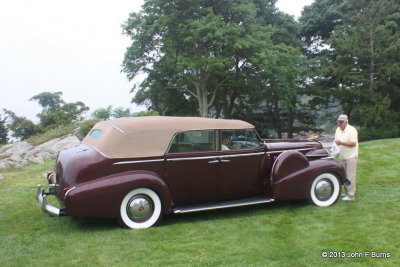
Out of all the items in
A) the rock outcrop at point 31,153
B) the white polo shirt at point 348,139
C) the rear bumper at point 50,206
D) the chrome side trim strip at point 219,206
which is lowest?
the chrome side trim strip at point 219,206

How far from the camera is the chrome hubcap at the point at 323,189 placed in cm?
712

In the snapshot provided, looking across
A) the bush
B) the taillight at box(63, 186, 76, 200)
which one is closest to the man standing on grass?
the taillight at box(63, 186, 76, 200)

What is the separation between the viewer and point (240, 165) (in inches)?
264

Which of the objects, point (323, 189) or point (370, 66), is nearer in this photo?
point (323, 189)

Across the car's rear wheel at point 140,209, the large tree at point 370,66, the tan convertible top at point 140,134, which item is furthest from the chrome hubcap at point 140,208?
the large tree at point 370,66

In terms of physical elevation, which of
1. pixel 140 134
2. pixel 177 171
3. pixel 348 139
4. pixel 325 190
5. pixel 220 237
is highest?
pixel 140 134

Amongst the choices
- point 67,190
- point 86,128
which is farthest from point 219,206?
point 86,128

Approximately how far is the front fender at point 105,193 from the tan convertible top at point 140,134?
37 centimetres

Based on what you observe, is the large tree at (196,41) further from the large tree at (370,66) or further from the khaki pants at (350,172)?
the khaki pants at (350,172)

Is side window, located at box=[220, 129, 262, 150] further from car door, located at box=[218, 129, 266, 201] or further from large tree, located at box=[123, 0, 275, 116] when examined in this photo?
large tree, located at box=[123, 0, 275, 116]

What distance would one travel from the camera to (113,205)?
5598mm

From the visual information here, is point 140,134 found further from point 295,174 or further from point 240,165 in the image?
point 295,174

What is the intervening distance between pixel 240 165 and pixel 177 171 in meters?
1.18

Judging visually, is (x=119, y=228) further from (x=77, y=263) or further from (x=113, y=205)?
(x=77, y=263)
